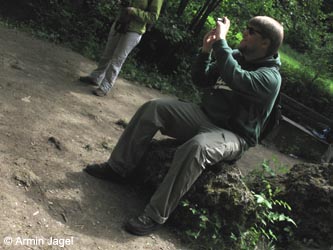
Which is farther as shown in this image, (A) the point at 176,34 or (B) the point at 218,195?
(A) the point at 176,34

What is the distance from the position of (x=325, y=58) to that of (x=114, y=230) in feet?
34.5

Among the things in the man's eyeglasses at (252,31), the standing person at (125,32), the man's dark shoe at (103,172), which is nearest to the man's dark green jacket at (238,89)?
the man's eyeglasses at (252,31)

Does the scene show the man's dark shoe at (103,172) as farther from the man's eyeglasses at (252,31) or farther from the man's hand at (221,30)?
the man's eyeglasses at (252,31)

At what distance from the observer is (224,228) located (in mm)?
3760

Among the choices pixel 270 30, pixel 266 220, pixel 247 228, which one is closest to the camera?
pixel 270 30

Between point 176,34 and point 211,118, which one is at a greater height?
point 211,118

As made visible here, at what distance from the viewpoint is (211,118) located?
383 centimetres

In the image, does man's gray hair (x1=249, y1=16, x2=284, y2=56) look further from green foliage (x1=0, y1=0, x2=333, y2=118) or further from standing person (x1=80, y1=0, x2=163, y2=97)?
green foliage (x1=0, y1=0, x2=333, y2=118)

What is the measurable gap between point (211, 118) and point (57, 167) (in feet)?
4.42

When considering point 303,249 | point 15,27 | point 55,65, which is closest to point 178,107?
point 303,249

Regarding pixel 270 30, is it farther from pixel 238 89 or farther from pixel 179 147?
pixel 179 147

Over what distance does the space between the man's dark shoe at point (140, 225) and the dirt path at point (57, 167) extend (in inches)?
2.0

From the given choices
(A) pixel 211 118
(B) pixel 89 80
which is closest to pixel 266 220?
(A) pixel 211 118

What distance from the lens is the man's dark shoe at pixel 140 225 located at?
3.37 meters
